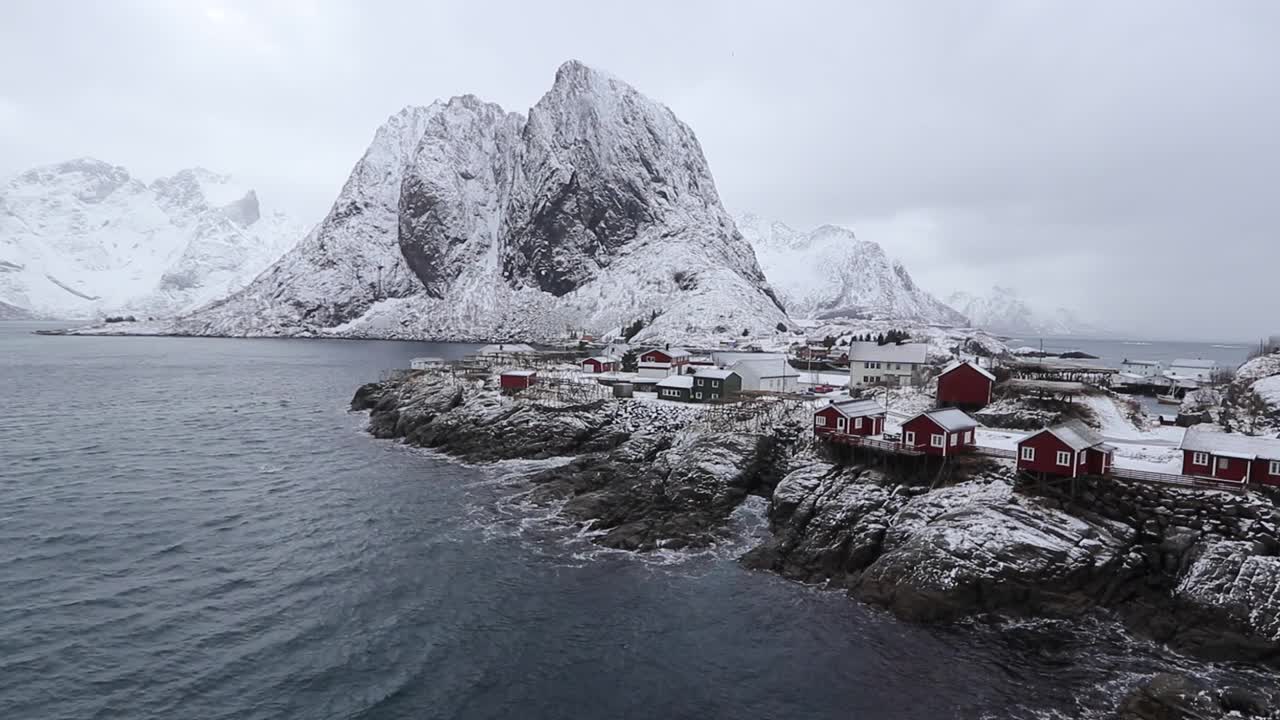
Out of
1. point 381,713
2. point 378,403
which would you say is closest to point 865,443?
point 381,713

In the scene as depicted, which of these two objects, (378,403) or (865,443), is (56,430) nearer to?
(378,403)

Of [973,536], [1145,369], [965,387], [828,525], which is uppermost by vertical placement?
[1145,369]

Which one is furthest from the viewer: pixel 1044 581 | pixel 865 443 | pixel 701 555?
pixel 865 443

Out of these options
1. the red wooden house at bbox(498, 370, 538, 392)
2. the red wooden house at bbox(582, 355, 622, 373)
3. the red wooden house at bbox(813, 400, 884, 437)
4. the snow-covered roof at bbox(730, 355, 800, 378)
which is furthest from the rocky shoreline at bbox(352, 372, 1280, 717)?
the red wooden house at bbox(582, 355, 622, 373)

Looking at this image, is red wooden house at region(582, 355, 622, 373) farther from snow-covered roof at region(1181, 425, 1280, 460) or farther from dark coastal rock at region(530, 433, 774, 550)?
snow-covered roof at region(1181, 425, 1280, 460)

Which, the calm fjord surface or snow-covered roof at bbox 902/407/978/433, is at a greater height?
snow-covered roof at bbox 902/407/978/433

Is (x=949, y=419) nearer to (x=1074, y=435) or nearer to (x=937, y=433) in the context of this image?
(x=937, y=433)

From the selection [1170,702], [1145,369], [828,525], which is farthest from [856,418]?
[1145,369]
